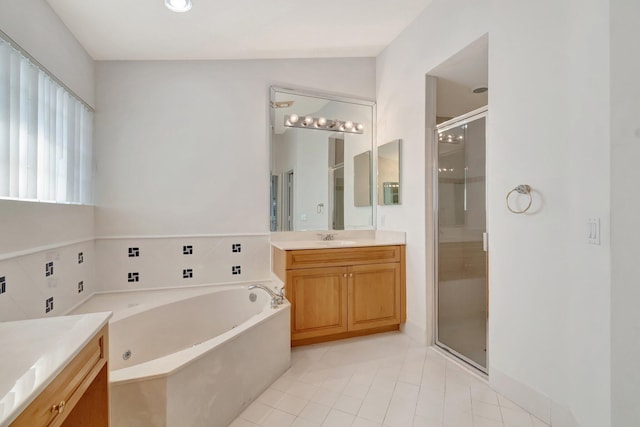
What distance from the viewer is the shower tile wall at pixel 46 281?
163cm

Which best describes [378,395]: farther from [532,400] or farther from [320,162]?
[320,162]

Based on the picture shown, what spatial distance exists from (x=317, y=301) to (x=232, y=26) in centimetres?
232

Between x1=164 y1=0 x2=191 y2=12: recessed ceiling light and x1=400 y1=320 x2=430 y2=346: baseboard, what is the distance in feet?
10.0

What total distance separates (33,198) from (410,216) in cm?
270

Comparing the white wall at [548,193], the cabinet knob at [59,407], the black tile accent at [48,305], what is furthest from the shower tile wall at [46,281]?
the white wall at [548,193]

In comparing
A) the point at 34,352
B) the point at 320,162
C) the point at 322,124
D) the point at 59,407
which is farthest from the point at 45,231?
the point at 322,124

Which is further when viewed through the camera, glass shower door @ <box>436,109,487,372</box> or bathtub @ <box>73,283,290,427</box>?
glass shower door @ <box>436,109,487,372</box>

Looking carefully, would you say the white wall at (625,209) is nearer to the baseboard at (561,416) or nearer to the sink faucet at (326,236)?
the baseboard at (561,416)

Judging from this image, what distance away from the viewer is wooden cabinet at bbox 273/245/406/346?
254cm

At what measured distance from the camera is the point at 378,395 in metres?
1.93

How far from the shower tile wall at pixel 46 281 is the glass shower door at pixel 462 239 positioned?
281cm

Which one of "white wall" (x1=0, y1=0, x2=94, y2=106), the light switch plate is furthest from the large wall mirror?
the light switch plate

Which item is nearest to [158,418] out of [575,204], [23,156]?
[23,156]

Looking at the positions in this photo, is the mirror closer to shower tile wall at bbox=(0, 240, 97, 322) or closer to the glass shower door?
the glass shower door
